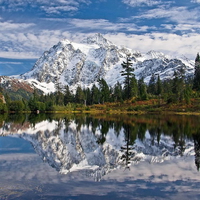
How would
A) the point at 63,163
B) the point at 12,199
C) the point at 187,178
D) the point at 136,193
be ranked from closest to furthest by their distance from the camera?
the point at 12,199 < the point at 136,193 < the point at 187,178 < the point at 63,163

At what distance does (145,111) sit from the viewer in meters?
90.2

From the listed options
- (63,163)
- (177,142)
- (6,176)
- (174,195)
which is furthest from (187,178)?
(177,142)

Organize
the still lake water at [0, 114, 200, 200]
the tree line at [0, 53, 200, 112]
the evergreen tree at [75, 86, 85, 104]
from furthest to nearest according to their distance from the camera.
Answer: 1. the evergreen tree at [75, 86, 85, 104]
2. the tree line at [0, 53, 200, 112]
3. the still lake water at [0, 114, 200, 200]

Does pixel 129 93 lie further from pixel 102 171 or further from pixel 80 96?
pixel 102 171

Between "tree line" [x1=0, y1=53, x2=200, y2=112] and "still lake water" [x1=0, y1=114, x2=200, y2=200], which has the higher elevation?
"tree line" [x1=0, y1=53, x2=200, y2=112]

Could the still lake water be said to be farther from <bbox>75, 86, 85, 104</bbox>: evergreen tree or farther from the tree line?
<bbox>75, 86, 85, 104</bbox>: evergreen tree

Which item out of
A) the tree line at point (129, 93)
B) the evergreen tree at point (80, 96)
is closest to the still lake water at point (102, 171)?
the tree line at point (129, 93)

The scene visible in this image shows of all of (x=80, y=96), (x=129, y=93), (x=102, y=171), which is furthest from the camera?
(x=80, y=96)

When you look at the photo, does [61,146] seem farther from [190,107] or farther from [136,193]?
[190,107]

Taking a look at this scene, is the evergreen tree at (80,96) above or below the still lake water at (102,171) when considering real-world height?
above

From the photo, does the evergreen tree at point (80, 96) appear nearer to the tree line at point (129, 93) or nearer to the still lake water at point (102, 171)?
the tree line at point (129, 93)

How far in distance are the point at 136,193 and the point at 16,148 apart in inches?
618

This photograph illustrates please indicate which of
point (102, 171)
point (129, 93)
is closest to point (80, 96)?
point (129, 93)

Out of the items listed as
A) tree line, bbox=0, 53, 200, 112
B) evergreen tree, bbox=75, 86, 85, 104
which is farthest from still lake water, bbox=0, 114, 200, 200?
evergreen tree, bbox=75, 86, 85, 104
